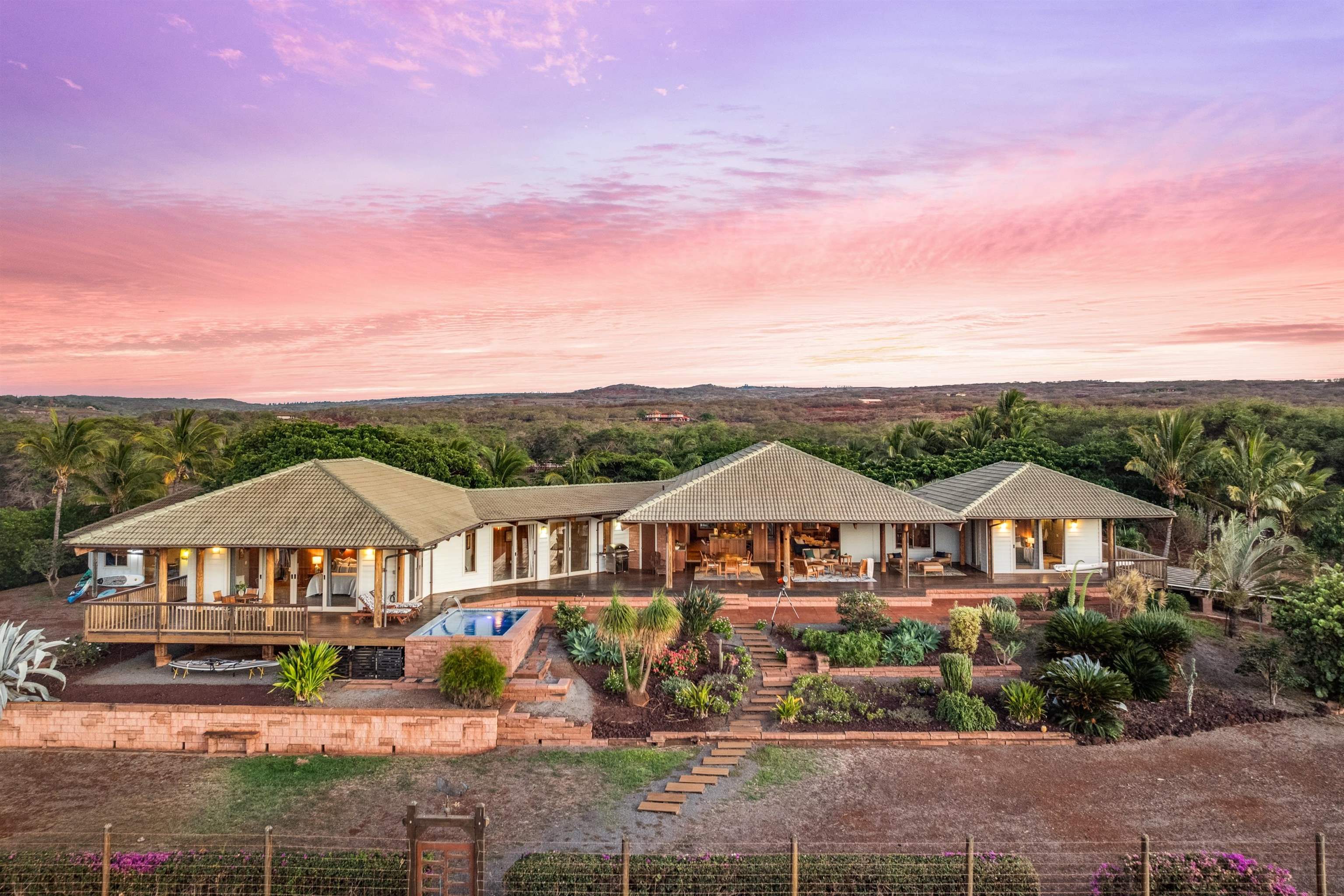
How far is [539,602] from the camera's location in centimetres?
1864

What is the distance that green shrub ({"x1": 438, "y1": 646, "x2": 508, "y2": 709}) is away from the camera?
40.6 feet

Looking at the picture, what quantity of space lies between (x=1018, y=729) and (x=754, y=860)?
7.40 m

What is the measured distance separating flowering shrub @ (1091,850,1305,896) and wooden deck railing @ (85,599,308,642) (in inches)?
551

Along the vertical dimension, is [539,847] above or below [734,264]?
below

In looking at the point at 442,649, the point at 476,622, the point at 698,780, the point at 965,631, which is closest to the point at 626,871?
the point at 698,780

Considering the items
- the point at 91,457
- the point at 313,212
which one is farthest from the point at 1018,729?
the point at 91,457

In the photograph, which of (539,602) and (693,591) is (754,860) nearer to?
(693,591)

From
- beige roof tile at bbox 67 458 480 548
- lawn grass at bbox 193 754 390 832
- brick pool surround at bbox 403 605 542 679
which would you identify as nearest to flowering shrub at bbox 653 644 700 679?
brick pool surround at bbox 403 605 542 679

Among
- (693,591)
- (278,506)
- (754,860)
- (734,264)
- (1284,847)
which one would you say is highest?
(734,264)

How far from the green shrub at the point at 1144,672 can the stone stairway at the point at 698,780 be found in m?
7.86

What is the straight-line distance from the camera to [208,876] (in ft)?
24.0

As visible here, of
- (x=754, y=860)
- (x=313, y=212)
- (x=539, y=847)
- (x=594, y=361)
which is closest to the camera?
(x=754, y=860)

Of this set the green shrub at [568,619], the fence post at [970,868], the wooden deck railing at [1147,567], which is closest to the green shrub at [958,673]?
the fence post at [970,868]

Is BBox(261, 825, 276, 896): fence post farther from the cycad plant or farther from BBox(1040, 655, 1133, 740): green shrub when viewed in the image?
BBox(1040, 655, 1133, 740): green shrub
